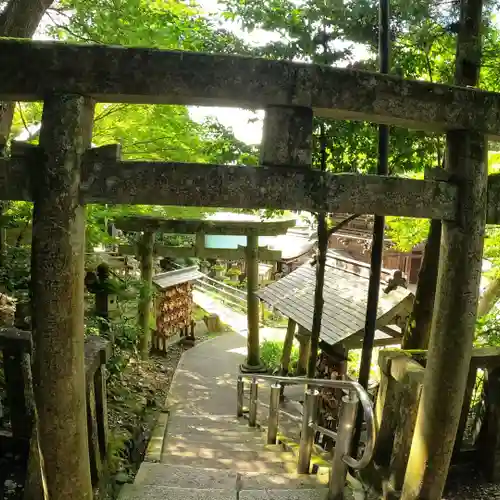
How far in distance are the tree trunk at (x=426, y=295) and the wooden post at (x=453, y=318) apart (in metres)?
1.71

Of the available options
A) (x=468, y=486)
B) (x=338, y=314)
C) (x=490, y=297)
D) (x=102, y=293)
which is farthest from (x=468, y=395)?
(x=490, y=297)

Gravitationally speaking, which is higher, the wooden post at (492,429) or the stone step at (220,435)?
the wooden post at (492,429)

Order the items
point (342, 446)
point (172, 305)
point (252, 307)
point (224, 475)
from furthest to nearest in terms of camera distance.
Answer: point (172, 305), point (252, 307), point (224, 475), point (342, 446)

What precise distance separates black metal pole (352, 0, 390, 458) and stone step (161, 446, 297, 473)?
37.7 inches

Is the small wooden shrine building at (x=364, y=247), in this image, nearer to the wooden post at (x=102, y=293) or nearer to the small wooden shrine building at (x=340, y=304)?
the small wooden shrine building at (x=340, y=304)

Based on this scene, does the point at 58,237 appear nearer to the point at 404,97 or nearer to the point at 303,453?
the point at 404,97

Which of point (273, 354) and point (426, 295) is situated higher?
point (426, 295)

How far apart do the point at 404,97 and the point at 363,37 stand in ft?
10.3

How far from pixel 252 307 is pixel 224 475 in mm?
7713

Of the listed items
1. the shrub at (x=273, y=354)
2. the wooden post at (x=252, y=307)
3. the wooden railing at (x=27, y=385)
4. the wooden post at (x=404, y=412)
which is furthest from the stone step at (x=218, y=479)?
the shrub at (x=273, y=354)

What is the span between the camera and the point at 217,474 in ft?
14.0

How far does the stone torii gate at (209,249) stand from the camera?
1059 centimetres

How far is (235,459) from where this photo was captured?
557 cm

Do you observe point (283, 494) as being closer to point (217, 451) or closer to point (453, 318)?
point (453, 318)
